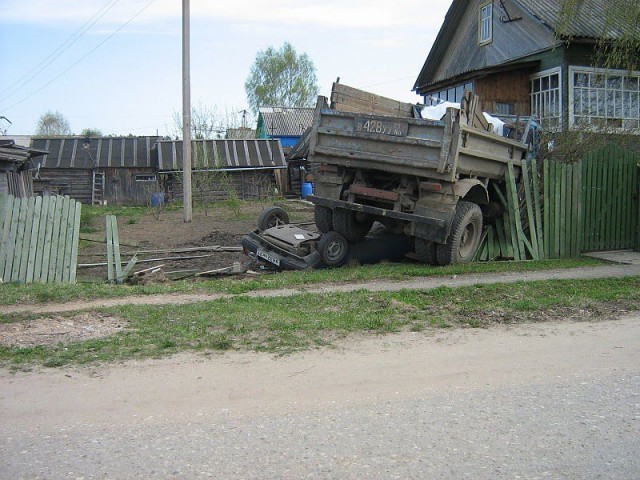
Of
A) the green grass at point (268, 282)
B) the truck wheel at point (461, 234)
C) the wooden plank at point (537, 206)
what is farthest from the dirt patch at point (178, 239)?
the wooden plank at point (537, 206)

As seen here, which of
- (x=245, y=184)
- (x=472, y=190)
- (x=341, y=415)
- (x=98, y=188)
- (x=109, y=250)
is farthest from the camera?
(x=245, y=184)

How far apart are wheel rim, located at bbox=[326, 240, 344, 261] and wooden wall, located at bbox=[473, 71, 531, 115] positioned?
12.5 metres

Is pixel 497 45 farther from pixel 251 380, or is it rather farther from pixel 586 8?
pixel 251 380

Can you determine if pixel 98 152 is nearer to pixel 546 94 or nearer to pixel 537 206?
pixel 546 94

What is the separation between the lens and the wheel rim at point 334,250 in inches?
460

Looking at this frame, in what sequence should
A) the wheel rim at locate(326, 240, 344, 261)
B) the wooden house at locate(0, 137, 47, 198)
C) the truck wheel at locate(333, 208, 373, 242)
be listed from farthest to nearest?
the wooden house at locate(0, 137, 47, 198) < the truck wheel at locate(333, 208, 373, 242) < the wheel rim at locate(326, 240, 344, 261)

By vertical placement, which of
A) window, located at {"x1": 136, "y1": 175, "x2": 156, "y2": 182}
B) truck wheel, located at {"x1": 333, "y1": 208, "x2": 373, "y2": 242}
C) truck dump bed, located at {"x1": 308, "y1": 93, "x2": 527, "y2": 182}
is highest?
window, located at {"x1": 136, "y1": 175, "x2": 156, "y2": 182}

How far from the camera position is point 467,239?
12.2 meters

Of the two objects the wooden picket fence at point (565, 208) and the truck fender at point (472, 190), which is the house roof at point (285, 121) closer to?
the wooden picket fence at point (565, 208)

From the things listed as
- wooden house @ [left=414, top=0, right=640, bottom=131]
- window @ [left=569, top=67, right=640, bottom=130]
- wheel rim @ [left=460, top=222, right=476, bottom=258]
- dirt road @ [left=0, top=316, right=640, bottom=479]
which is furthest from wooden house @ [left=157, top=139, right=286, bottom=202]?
dirt road @ [left=0, top=316, right=640, bottom=479]

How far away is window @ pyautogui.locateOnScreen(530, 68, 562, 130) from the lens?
2119cm

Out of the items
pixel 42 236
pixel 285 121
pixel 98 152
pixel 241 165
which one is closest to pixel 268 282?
pixel 42 236

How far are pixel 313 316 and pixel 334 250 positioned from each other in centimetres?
389

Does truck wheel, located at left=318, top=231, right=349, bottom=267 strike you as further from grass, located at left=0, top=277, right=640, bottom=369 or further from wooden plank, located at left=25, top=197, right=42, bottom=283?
wooden plank, located at left=25, top=197, right=42, bottom=283
